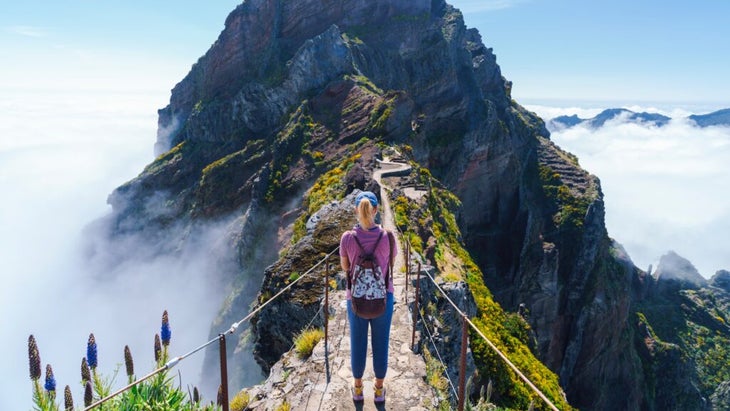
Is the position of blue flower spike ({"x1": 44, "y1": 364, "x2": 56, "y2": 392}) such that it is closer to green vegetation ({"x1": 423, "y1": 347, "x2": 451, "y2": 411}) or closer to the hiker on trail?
the hiker on trail

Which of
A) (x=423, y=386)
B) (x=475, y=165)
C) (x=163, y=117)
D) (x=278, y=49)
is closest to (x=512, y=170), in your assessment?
(x=475, y=165)

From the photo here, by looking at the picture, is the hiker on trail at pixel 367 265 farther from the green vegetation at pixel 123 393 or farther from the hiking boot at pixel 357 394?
the green vegetation at pixel 123 393

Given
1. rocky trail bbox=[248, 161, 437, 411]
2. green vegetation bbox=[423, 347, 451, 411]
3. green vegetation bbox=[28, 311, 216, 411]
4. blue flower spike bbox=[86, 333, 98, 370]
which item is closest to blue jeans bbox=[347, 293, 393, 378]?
rocky trail bbox=[248, 161, 437, 411]

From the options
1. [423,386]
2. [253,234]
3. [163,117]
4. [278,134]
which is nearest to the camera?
[423,386]

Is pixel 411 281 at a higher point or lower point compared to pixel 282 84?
lower

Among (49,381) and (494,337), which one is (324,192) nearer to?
(494,337)

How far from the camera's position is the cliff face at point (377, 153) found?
43.4m

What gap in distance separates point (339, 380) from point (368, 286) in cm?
238

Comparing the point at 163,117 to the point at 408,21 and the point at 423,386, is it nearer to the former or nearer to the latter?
the point at 408,21

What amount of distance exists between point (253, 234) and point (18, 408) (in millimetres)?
112101

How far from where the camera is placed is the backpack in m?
5.73

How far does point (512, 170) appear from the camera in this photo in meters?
64.2

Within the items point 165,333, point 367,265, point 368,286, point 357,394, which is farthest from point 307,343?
point 165,333

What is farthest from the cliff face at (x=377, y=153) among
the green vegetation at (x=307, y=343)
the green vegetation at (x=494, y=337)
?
the green vegetation at (x=307, y=343)
